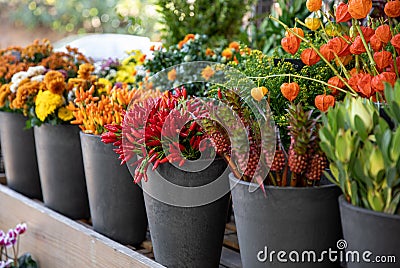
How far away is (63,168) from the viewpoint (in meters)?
1.70

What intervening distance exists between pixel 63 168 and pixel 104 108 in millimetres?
347

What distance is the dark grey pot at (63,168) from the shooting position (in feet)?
5.49

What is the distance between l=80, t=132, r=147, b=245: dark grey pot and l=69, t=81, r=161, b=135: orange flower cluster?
0.10ft

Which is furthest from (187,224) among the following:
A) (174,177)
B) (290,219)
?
(290,219)

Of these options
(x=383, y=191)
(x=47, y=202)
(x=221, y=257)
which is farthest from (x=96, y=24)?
(x=383, y=191)

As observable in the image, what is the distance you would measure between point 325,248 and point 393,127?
0.82ft

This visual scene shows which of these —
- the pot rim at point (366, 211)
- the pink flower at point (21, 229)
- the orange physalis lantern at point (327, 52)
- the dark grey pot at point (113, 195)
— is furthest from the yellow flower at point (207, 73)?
the pot rim at point (366, 211)

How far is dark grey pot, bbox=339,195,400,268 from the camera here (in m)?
0.79

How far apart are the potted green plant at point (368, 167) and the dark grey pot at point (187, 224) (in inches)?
14.7

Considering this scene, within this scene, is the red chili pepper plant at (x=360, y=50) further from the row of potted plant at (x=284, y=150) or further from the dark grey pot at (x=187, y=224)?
the dark grey pot at (x=187, y=224)

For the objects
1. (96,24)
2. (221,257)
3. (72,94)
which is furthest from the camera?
(96,24)

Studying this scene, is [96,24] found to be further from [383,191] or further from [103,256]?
[383,191]

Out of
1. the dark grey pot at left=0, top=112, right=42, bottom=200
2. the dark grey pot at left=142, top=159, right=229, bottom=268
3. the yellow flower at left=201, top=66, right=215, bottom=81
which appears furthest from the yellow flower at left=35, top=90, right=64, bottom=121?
the dark grey pot at left=142, top=159, right=229, bottom=268

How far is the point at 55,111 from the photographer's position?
65.6 inches
